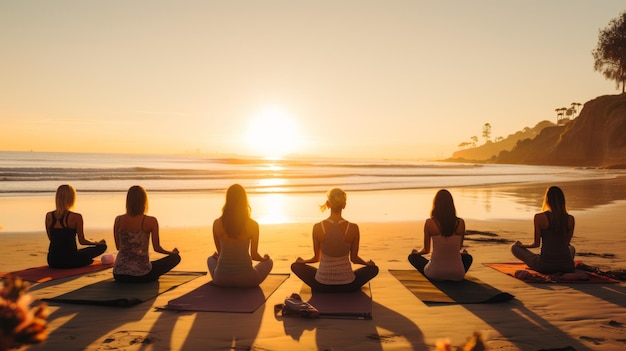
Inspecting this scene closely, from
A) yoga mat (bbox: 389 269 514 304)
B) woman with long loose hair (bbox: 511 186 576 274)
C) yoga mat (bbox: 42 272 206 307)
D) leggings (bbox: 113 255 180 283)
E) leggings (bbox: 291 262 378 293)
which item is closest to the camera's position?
yoga mat (bbox: 42 272 206 307)

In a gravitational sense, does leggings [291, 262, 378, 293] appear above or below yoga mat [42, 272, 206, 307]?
above

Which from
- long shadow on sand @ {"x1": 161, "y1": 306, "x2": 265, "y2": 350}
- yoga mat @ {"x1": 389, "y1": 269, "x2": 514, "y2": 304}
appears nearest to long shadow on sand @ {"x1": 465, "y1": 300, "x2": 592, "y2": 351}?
yoga mat @ {"x1": 389, "y1": 269, "x2": 514, "y2": 304}

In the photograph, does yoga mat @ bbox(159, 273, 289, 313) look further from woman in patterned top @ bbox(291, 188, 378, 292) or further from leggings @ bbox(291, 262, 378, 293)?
woman in patterned top @ bbox(291, 188, 378, 292)

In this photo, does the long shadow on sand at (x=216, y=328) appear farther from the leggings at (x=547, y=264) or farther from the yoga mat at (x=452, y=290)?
the leggings at (x=547, y=264)

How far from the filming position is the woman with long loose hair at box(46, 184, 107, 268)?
7875 mm

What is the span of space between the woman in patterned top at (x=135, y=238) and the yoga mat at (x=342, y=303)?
2345 mm

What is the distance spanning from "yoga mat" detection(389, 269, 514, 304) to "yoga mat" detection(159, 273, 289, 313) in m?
2.04

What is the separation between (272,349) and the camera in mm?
4789

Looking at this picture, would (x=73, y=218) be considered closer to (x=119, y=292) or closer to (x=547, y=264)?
(x=119, y=292)

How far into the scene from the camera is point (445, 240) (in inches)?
281

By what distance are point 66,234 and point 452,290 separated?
614 centimetres

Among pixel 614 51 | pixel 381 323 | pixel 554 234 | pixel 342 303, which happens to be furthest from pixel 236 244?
pixel 614 51

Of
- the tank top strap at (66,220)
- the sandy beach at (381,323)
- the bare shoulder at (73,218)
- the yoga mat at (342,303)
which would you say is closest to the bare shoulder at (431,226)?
the sandy beach at (381,323)

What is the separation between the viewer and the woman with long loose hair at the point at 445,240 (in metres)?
7.06
